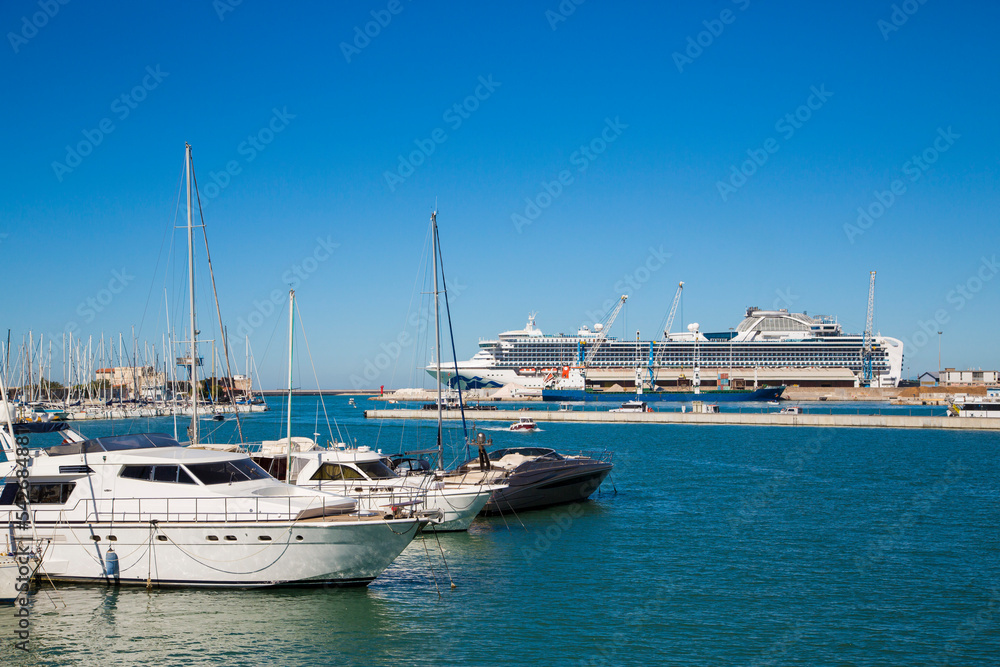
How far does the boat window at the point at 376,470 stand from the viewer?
74.6 feet

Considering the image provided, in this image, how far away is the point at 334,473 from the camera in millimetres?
22766

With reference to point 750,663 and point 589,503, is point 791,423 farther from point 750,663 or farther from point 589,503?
point 750,663

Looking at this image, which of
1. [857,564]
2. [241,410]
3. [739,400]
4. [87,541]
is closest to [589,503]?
[857,564]

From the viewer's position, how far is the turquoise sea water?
13898 millimetres

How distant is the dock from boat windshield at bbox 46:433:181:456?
6276 cm

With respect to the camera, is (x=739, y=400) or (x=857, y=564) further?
(x=739, y=400)

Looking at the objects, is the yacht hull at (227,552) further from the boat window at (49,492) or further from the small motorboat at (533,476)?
the small motorboat at (533,476)

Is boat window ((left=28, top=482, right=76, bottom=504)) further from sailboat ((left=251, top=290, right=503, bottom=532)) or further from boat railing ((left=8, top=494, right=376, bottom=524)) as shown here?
sailboat ((left=251, top=290, right=503, bottom=532))

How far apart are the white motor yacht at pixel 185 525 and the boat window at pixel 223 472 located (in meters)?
0.02

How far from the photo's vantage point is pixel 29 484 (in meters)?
17.6

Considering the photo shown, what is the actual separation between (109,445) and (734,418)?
6581cm

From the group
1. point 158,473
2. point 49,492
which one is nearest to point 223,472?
point 158,473

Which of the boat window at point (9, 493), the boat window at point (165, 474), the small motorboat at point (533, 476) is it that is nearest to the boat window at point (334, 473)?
the small motorboat at point (533, 476)

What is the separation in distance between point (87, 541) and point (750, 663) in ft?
43.4
